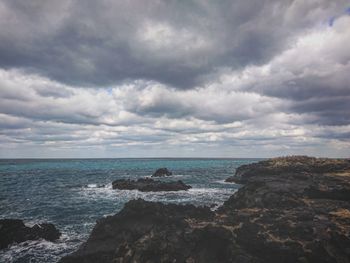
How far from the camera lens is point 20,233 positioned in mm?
31375

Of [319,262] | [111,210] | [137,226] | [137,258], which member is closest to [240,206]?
[137,226]

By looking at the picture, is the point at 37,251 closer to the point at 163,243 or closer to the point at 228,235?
the point at 163,243

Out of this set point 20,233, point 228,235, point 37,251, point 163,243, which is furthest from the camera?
point 20,233

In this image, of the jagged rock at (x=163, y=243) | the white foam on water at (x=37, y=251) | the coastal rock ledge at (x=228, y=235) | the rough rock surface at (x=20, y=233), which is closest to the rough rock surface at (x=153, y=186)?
the coastal rock ledge at (x=228, y=235)

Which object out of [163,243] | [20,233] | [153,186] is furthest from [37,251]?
[153,186]

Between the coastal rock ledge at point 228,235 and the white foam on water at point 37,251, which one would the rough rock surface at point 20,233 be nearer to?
the white foam on water at point 37,251

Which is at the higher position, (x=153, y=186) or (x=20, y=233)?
(x=153, y=186)

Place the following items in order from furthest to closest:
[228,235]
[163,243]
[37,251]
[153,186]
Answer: [153,186] → [37,251] → [228,235] → [163,243]

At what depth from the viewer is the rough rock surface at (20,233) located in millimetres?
29994

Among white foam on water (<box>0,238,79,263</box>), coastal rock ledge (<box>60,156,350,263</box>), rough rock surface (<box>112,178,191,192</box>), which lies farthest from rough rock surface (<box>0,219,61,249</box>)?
rough rock surface (<box>112,178,191,192</box>)

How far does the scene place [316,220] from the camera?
25.5m

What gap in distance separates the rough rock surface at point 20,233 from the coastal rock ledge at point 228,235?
688 cm

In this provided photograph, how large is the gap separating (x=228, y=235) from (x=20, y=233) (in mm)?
24252

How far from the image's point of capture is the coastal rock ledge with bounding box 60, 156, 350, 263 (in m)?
20.5
